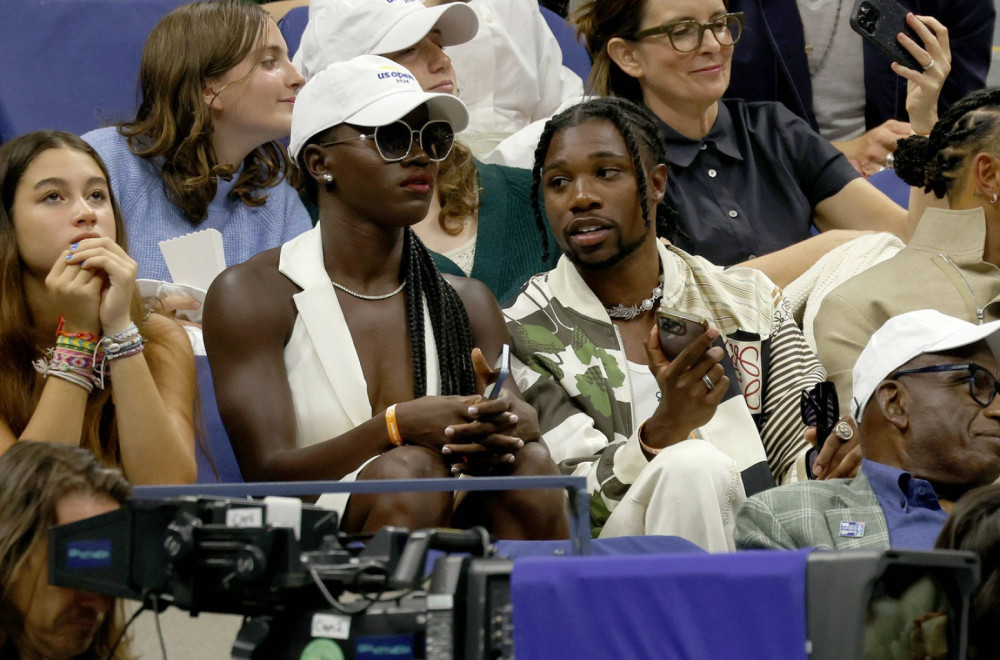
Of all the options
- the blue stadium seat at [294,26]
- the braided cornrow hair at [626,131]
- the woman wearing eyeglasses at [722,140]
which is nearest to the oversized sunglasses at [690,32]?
the woman wearing eyeglasses at [722,140]

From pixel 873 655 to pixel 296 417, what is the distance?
1.34 meters

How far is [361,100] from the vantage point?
106 inches

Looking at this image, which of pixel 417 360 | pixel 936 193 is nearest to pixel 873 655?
pixel 417 360

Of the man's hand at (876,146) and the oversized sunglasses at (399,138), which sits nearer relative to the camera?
the oversized sunglasses at (399,138)

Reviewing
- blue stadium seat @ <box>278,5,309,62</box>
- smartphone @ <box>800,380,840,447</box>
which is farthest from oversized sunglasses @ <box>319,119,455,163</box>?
blue stadium seat @ <box>278,5,309,62</box>

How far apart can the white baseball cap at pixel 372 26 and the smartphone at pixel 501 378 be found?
1197 millimetres

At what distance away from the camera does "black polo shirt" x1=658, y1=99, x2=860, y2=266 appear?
3.67 m

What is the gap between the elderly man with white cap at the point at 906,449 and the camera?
2.43 meters

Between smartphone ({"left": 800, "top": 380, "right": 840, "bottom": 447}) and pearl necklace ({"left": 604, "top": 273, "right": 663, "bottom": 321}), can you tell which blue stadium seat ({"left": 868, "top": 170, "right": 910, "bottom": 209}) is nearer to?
pearl necklace ({"left": 604, "top": 273, "right": 663, "bottom": 321})

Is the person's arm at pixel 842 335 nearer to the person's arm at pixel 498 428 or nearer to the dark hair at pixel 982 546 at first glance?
the person's arm at pixel 498 428

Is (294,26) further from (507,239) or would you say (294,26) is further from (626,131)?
(626,131)

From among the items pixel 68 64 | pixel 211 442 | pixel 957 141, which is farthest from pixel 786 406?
pixel 68 64

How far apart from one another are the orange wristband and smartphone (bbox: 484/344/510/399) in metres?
0.17

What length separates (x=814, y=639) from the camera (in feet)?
4.87
